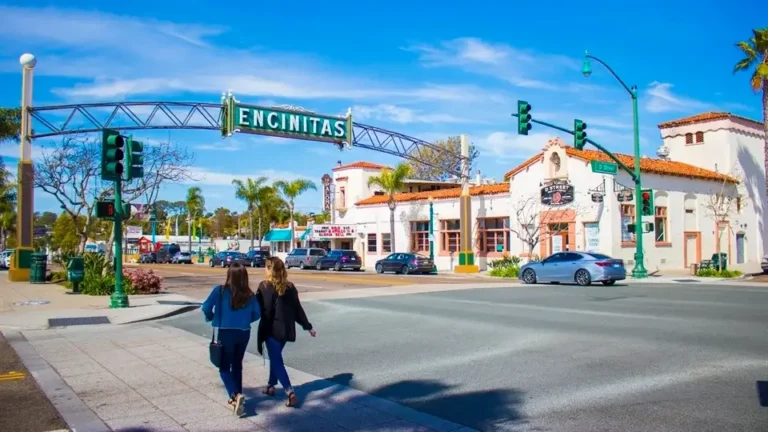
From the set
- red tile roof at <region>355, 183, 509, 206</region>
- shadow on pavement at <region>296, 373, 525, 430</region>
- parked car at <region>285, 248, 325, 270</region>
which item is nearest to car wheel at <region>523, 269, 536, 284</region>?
red tile roof at <region>355, 183, 509, 206</region>

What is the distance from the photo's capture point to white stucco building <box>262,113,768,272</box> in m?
35.8

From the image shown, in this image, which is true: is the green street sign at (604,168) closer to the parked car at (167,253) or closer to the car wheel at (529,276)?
the car wheel at (529,276)

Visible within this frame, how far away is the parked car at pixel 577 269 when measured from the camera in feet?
82.1

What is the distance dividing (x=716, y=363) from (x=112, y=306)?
14.2 m

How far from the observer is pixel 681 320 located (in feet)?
44.4

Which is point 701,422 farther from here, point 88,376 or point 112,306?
point 112,306

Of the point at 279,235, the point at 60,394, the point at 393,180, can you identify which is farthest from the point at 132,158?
the point at 279,235

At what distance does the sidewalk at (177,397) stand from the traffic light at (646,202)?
24016mm

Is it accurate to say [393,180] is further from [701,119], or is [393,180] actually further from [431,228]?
[701,119]

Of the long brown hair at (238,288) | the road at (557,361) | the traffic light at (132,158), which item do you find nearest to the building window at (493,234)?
the road at (557,361)

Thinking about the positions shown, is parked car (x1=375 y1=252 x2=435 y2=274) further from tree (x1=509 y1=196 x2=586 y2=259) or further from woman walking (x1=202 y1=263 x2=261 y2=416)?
woman walking (x1=202 y1=263 x2=261 y2=416)

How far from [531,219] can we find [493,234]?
15.0ft

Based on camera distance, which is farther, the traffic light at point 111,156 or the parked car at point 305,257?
the parked car at point 305,257

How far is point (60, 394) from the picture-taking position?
7707 mm
